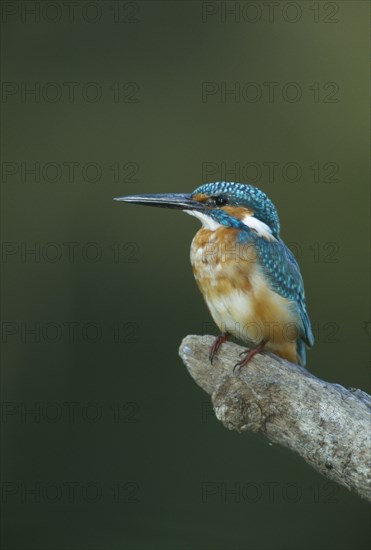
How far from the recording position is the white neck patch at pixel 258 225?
304cm

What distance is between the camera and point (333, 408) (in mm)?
2559

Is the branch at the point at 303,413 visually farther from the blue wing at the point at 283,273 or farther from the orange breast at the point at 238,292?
the blue wing at the point at 283,273

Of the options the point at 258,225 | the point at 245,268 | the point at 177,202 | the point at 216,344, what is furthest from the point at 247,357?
the point at 177,202

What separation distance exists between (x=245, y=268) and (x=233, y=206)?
23 centimetres

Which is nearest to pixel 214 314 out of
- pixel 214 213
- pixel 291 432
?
pixel 214 213

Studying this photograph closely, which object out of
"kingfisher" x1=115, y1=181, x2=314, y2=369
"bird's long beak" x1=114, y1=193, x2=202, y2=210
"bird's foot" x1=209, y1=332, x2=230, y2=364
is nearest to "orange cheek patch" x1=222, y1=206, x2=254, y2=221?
"kingfisher" x1=115, y1=181, x2=314, y2=369

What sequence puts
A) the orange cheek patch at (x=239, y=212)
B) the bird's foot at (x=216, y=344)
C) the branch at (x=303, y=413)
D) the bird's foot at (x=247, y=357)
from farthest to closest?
the orange cheek patch at (x=239, y=212)
the bird's foot at (x=216, y=344)
the bird's foot at (x=247, y=357)
the branch at (x=303, y=413)

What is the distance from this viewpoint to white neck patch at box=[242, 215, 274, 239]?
3037 millimetres

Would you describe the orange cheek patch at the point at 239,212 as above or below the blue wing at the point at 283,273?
above

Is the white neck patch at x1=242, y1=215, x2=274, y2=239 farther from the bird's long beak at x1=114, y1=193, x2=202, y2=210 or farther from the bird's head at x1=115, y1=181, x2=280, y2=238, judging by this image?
the bird's long beak at x1=114, y1=193, x2=202, y2=210

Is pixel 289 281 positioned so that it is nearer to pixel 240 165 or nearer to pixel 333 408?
pixel 333 408

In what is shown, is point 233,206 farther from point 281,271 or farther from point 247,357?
point 247,357

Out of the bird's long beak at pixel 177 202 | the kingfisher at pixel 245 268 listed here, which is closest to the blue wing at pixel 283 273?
the kingfisher at pixel 245 268

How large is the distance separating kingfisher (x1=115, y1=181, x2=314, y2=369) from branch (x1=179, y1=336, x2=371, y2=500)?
0.19m
